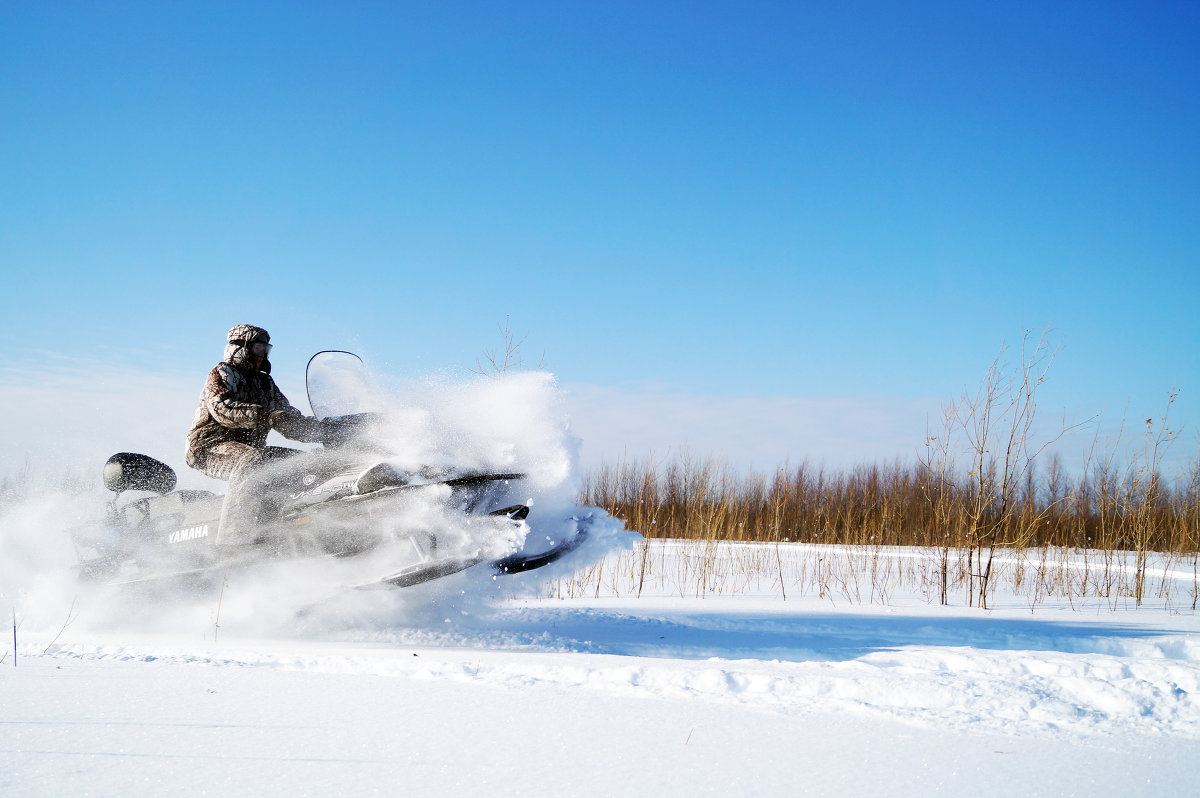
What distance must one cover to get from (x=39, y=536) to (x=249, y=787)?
5178 millimetres

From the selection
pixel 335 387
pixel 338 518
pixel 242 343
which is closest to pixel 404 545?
pixel 338 518

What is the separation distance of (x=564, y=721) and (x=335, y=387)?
3238 mm

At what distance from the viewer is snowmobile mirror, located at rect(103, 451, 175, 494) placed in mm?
5047

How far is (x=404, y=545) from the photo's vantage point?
4309 millimetres

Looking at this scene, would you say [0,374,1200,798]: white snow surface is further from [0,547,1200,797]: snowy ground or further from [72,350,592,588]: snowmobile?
[72,350,592,588]: snowmobile

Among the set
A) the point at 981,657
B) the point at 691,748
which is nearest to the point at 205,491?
the point at 691,748

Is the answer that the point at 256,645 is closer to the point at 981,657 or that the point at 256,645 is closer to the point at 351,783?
the point at 351,783

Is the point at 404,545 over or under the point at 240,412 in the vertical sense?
under

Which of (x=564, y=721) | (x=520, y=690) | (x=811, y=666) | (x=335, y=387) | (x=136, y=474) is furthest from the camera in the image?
(x=136, y=474)

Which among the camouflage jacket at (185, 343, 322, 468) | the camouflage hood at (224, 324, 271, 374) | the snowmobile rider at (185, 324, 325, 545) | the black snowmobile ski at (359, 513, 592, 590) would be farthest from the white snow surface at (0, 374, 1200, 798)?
the camouflage hood at (224, 324, 271, 374)

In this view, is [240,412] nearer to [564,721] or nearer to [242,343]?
[242,343]

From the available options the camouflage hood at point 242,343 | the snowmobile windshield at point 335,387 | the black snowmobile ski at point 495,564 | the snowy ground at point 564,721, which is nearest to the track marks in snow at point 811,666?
the snowy ground at point 564,721

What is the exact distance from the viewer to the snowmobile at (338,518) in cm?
423

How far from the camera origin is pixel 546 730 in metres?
2.30
